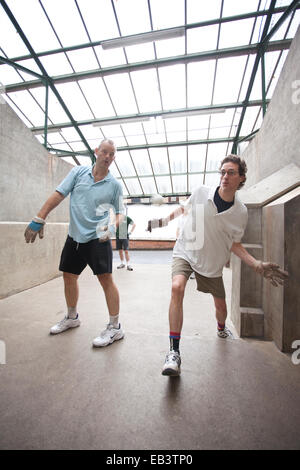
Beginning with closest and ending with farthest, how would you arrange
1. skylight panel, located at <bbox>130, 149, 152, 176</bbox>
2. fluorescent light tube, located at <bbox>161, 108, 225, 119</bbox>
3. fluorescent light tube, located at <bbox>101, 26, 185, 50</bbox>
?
1. fluorescent light tube, located at <bbox>101, 26, 185, 50</bbox>
2. fluorescent light tube, located at <bbox>161, 108, 225, 119</bbox>
3. skylight panel, located at <bbox>130, 149, 152, 176</bbox>

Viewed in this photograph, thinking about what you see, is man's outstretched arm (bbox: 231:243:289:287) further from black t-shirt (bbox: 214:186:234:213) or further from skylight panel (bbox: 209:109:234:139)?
skylight panel (bbox: 209:109:234:139)

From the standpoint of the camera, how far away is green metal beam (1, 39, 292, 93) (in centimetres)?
839

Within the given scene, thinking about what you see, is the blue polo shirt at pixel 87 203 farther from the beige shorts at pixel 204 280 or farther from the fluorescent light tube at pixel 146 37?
the fluorescent light tube at pixel 146 37

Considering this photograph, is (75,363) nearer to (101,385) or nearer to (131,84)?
(101,385)

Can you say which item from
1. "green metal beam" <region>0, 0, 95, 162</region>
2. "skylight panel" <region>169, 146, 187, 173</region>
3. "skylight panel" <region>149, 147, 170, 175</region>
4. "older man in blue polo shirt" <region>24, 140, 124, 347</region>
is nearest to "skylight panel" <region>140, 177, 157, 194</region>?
"skylight panel" <region>149, 147, 170, 175</region>

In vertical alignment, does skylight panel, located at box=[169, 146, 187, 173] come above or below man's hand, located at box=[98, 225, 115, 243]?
above

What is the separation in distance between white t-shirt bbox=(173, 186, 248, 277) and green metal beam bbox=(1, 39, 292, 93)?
31.7 ft

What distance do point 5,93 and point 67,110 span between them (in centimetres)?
295

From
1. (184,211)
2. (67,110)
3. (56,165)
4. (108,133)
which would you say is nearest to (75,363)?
(184,211)

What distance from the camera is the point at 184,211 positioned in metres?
2.04

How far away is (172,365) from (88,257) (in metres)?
1.16

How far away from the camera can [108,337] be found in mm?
2000

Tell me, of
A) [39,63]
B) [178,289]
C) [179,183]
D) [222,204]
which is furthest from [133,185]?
[178,289]

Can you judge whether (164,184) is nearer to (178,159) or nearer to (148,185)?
(148,185)
